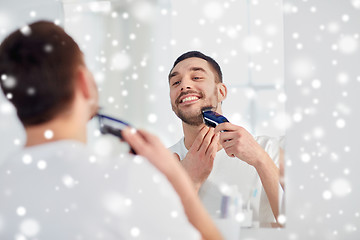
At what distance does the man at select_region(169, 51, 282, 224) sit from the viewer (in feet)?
3.16

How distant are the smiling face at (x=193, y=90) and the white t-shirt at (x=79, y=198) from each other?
35 centimetres

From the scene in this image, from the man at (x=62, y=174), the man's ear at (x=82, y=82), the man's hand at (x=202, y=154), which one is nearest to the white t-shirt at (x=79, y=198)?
the man at (x=62, y=174)

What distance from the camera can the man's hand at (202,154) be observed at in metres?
0.96

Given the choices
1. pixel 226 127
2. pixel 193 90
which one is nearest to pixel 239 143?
pixel 226 127

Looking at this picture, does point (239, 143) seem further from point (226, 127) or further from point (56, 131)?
point (56, 131)

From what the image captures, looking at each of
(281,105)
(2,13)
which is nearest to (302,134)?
(281,105)

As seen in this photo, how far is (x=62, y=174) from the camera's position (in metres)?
0.63

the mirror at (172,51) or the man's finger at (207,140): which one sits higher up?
the mirror at (172,51)

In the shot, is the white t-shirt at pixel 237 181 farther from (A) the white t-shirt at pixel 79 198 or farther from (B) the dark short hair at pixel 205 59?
(A) the white t-shirt at pixel 79 198

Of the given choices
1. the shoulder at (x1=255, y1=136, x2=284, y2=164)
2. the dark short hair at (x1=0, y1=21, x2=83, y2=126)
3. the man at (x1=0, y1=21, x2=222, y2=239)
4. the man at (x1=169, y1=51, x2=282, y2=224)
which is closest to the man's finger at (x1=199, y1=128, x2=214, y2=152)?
the man at (x1=169, y1=51, x2=282, y2=224)

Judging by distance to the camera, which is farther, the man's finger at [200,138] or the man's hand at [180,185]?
the man's finger at [200,138]

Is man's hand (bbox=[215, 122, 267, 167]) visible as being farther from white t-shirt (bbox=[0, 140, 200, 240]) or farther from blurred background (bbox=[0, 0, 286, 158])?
white t-shirt (bbox=[0, 140, 200, 240])

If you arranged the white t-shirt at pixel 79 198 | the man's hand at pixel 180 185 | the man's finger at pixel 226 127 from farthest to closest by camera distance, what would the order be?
1. the man's finger at pixel 226 127
2. the man's hand at pixel 180 185
3. the white t-shirt at pixel 79 198

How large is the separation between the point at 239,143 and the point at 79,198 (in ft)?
1.51
